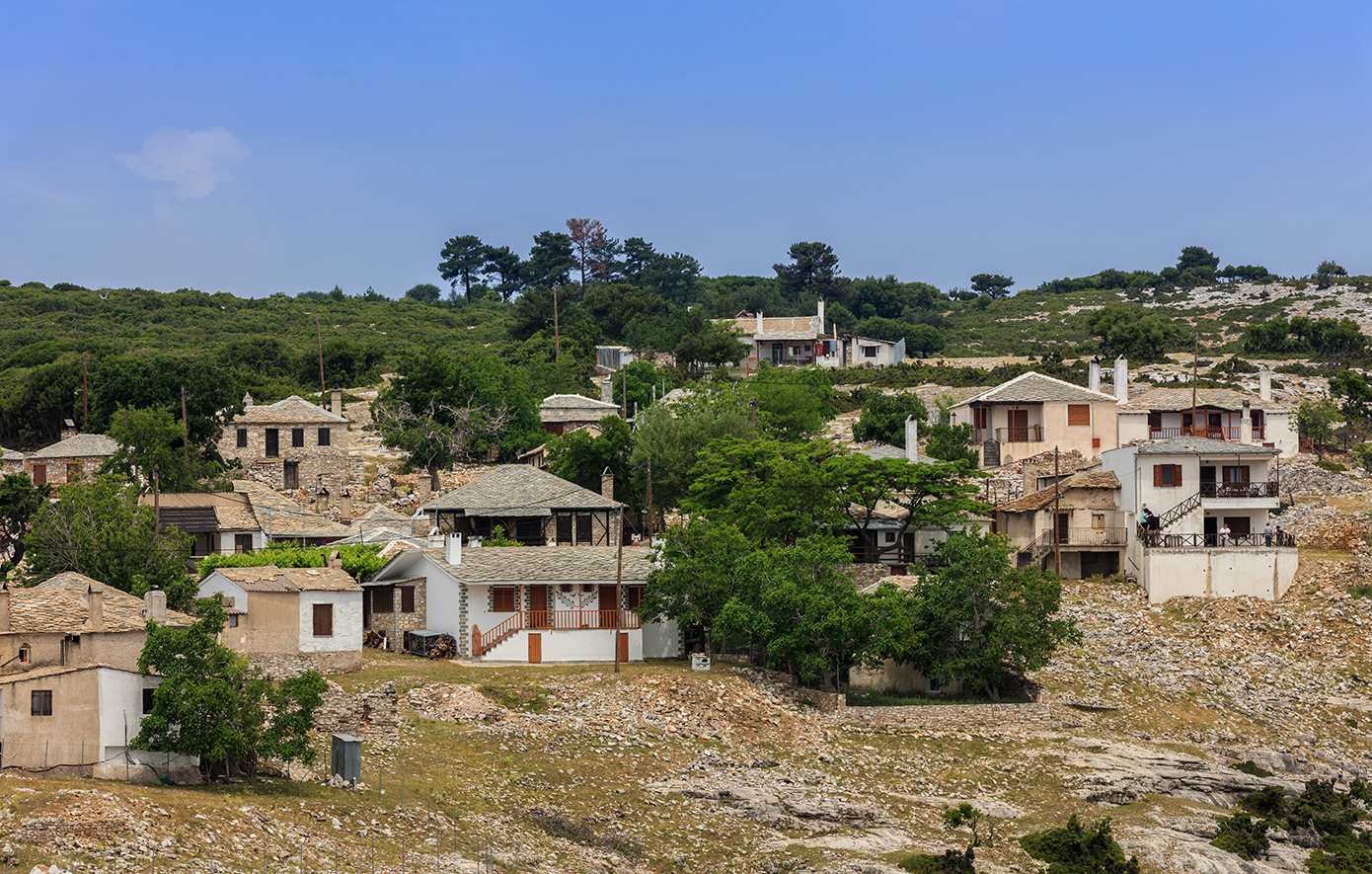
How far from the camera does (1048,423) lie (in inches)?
2997

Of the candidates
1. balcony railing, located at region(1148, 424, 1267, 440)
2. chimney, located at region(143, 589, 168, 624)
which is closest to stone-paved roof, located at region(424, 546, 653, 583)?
chimney, located at region(143, 589, 168, 624)

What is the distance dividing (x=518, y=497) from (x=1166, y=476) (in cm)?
2839

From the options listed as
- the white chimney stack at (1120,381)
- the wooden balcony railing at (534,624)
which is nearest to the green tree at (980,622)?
the wooden balcony railing at (534,624)

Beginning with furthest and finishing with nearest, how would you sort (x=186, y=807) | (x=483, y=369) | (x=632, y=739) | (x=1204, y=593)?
(x=483, y=369) → (x=1204, y=593) → (x=632, y=739) → (x=186, y=807)

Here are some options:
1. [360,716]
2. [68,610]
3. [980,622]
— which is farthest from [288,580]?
[980,622]

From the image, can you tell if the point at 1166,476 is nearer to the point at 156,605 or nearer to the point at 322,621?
the point at 322,621

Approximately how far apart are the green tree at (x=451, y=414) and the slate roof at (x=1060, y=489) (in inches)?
1140

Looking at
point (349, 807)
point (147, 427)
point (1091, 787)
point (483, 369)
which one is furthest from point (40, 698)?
point (483, 369)

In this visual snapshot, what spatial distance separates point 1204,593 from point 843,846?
30.7m

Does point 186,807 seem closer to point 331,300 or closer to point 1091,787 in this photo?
point 1091,787

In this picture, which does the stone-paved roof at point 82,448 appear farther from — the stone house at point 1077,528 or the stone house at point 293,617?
the stone house at point 1077,528

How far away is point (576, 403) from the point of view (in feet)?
291

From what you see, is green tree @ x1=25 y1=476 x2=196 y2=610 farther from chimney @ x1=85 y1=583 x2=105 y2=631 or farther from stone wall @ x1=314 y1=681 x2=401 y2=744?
chimney @ x1=85 y1=583 x2=105 y2=631

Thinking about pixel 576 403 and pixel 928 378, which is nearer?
Answer: pixel 576 403
